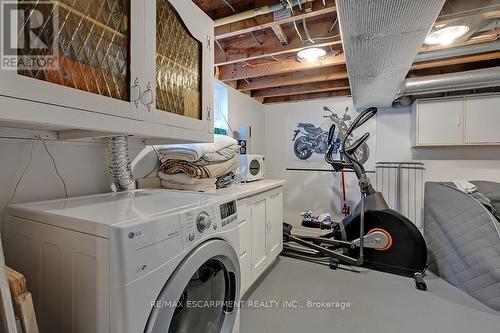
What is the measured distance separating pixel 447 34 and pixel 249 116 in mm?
2445

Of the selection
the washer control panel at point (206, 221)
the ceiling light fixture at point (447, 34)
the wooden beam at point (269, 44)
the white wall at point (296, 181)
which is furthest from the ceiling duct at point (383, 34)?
the white wall at point (296, 181)

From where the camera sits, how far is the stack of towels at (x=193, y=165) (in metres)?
1.69

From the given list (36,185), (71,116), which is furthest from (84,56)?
(36,185)

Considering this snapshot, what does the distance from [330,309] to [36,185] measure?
6.83 ft

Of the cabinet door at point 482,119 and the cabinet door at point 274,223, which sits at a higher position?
the cabinet door at point 482,119

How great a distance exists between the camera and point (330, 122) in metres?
3.88

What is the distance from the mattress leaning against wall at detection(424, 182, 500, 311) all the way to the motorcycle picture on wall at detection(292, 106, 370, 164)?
3.98 feet

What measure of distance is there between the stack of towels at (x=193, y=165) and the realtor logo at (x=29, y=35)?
3.06 ft

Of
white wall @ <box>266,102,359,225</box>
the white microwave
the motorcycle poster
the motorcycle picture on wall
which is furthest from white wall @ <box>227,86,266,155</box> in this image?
the white microwave

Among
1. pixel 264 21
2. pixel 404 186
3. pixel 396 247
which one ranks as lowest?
pixel 396 247

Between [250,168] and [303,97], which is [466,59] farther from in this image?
[250,168]

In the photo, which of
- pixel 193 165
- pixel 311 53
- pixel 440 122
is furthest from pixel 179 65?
pixel 440 122

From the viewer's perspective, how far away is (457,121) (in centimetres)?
298

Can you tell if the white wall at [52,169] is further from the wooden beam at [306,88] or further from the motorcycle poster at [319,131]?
the motorcycle poster at [319,131]
